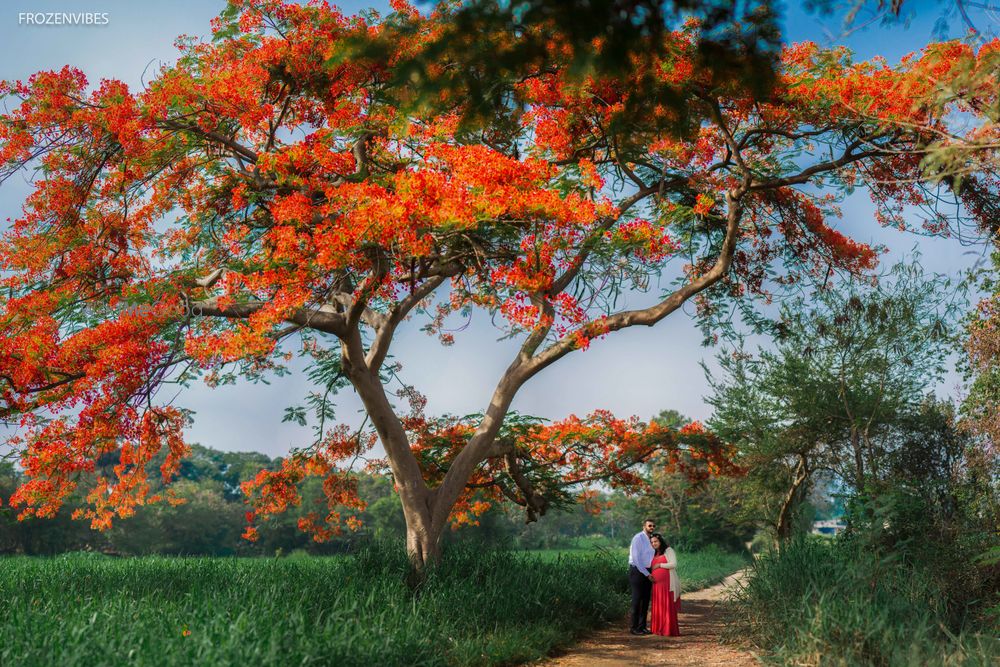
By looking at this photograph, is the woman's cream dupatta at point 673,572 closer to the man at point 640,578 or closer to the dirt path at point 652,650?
the man at point 640,578

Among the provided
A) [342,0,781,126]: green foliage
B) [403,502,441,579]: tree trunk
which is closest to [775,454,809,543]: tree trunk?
[403,502,441,579]: tree trunk

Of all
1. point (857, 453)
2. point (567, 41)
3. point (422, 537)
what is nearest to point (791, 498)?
point (857, 453)

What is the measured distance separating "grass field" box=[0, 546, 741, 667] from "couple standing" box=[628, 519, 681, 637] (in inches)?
25.3

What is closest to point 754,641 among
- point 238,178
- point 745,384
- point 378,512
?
point 238,178

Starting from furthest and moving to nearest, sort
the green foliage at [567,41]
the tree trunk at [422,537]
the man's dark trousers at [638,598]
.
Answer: the tree trunk at [422,537]
the man's dark trousers at [638,598]
the green foliage at [567,41]

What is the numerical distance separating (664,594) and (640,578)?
0.34 meters

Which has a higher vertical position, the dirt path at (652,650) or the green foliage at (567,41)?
the green foliage at (567,41)

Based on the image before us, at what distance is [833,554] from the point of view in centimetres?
877

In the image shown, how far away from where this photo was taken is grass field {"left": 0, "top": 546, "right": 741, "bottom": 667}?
5.04 m

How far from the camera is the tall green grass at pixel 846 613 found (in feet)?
19.9

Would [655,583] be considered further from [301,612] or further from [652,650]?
[301,612]

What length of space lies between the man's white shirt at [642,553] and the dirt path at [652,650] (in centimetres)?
81

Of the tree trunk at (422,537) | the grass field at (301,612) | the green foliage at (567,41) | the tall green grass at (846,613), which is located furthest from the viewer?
the tree trunk at (422,537)

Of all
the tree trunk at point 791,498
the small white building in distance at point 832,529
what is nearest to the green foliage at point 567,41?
the small white building in distance at point 832,529
